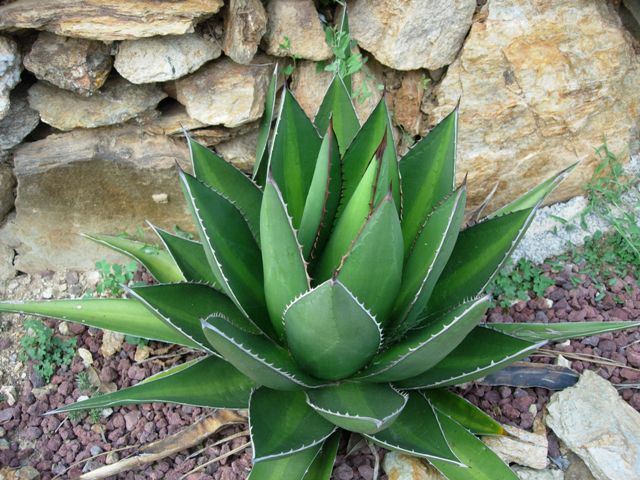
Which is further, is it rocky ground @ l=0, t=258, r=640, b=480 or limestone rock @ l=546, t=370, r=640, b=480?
rocky ground @ l=0, t=258, r=640, b=480

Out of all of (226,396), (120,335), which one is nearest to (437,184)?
(226,396)

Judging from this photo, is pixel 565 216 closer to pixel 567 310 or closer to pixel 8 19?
pixel 567 310

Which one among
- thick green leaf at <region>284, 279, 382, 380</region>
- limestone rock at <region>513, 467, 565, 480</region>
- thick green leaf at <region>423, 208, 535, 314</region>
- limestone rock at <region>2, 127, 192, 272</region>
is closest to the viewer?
thick green leaf at <region>284, 279, 382, 380</region>

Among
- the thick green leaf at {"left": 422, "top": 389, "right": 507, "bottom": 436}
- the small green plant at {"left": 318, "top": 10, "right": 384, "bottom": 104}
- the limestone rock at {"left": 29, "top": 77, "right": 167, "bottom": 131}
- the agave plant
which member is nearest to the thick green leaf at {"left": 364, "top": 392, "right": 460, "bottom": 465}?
the agave plant

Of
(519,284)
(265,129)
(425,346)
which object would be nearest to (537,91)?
(519,284)

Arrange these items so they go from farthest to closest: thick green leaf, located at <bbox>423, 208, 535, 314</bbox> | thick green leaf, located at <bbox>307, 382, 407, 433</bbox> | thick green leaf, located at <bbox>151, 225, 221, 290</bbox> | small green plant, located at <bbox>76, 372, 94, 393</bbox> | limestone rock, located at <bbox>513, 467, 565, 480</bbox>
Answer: small green plant, located at <bbox>76, 372, 94, 393</bbox> → limestone rock, located at <bbox>513, 467, 565, 480</bbox> → thick green leaf, located at <bbox>151, 225, 221, 290</bbox> → thick green leaf, located at <bbox>423, 208, 535, 314</bbox> → thick green leaf, located at <bbox>307, 382, 407, 433</bbox>

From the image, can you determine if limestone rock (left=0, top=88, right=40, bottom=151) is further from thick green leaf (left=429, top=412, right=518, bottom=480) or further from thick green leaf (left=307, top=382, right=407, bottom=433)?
thick green leaf (left=429, top=412, right=518, bottom=480)

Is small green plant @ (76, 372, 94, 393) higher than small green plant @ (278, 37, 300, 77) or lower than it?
lower

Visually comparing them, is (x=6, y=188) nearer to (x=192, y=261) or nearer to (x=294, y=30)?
(x=192, y=261)
